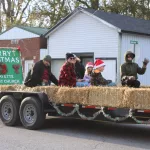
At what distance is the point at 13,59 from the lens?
13469 mm

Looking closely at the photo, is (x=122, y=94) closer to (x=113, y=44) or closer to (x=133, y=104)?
(x=133, y=104)

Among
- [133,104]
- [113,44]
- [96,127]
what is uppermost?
[113,44]

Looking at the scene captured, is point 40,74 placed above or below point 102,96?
above

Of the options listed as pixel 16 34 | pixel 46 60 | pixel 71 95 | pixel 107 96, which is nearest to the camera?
pixel 107 96

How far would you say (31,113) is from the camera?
29.6ft

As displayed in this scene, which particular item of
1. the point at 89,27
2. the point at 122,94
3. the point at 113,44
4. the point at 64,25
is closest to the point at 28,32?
the point at 64,25

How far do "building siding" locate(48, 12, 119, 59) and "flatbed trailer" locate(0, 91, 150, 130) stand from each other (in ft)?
42.7

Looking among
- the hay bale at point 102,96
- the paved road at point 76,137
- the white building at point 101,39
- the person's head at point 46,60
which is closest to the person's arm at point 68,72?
the hay bale at point 102,96

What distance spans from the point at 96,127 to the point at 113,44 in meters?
12.9

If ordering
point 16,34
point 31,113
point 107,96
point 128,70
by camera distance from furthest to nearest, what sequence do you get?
point 16,34 < point 128,70 < point 31,113 < point 107,96

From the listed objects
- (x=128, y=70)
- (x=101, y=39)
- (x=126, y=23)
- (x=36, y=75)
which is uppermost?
(x=126, y=23)

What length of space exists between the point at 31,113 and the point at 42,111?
0.39 metres

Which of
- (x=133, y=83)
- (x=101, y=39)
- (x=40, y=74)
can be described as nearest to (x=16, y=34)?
(x=101, y=39)

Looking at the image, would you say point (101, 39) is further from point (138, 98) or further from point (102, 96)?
point (138, 98)
